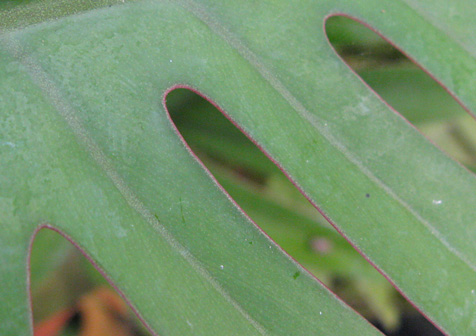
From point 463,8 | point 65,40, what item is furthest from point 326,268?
point 65,40

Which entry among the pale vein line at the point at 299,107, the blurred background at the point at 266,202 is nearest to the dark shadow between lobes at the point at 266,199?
the blurred background at the point at 266,202

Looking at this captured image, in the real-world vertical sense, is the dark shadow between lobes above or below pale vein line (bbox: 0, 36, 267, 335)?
below

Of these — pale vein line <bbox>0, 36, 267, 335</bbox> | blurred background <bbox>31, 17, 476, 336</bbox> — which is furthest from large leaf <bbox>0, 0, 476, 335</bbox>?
blurred background <bbox>31, 17, 476, 336</bbox>

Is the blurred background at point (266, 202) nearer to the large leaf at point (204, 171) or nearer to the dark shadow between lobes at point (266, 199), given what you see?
the dark shadow between lobes at point (266, 199)

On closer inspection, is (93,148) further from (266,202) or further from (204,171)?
(266,202)

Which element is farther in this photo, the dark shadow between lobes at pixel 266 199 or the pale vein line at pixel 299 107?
the dark shadow between lobes at pixel 266 199

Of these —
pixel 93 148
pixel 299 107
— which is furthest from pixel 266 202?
pixel 93 148

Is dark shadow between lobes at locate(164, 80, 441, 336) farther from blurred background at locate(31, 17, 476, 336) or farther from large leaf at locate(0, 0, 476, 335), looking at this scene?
large leaf at locate(0, 0, 476, 335)

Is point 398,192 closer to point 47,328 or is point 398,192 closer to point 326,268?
point 326,268
